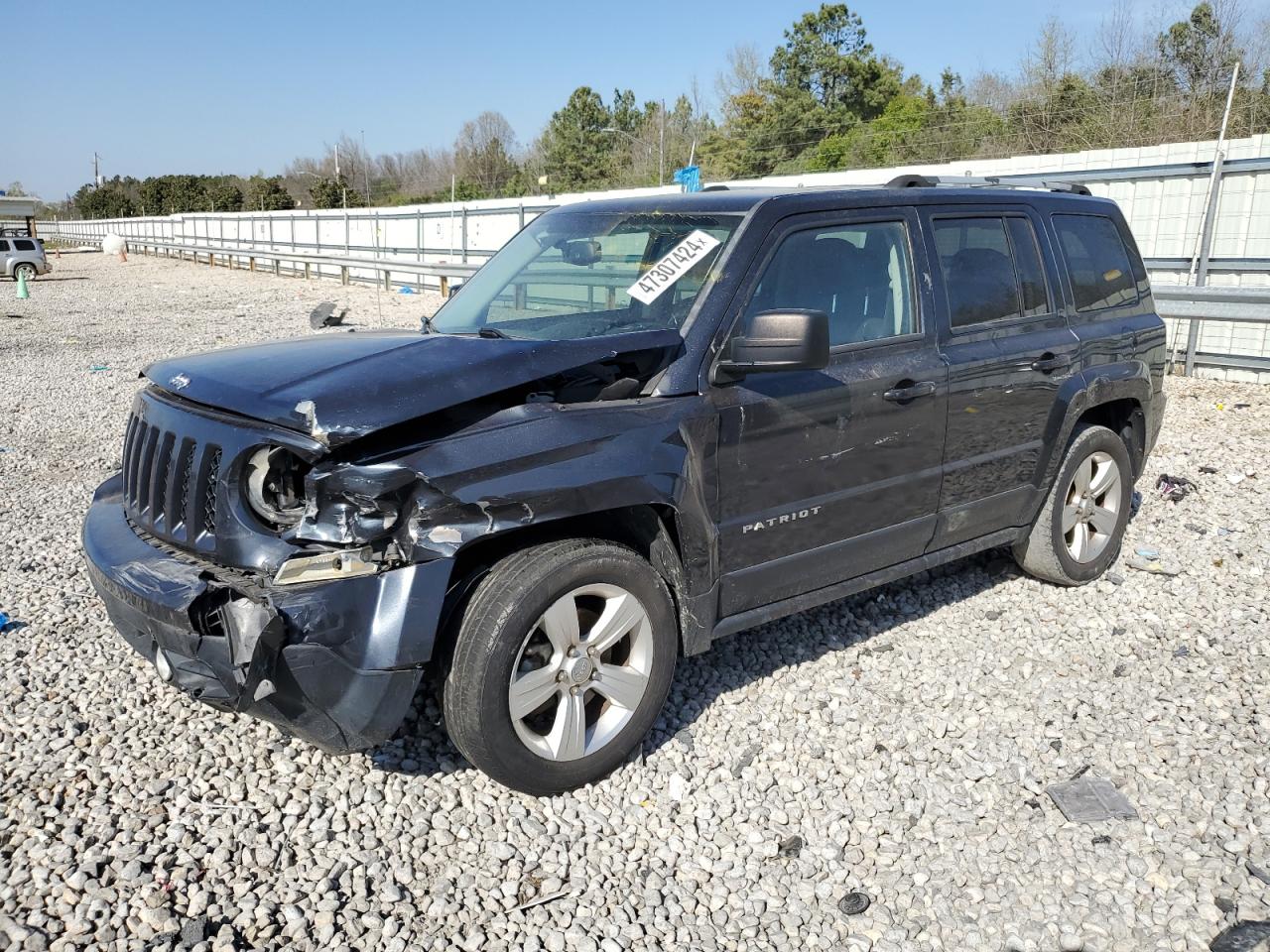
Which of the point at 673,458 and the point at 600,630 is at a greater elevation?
the point at 673,458

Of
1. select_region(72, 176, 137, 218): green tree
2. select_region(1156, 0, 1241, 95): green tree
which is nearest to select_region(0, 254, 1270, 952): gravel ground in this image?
select_region(1156, 0, 1241, 95): green tree

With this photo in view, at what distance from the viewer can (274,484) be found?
123 inches

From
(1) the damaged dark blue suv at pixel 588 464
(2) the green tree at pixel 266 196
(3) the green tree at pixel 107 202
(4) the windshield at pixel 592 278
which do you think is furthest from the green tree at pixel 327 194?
(1) the damaged dark blue suv at pixel 588 464

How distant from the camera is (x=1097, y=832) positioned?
321cm

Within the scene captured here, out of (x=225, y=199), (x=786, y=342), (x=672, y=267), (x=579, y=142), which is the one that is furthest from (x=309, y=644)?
(x=225, y=199)

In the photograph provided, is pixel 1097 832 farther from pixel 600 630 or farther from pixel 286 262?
pixel 286 262

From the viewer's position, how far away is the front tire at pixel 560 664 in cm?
301

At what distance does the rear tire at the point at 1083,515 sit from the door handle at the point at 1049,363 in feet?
1.50

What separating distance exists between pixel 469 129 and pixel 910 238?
76070 millimetres

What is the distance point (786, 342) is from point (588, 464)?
781 millimetres

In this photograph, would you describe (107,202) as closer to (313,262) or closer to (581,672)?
(313,262)

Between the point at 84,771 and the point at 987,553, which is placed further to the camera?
the point at 987,553

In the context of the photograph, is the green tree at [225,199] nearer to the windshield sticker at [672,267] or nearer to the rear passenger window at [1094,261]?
the rear passenger window at [1094,261]

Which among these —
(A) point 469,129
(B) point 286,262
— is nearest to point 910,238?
(B) point 286,262
